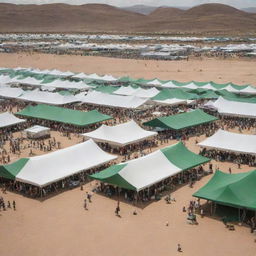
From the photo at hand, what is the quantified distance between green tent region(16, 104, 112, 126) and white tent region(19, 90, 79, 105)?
3.81 m

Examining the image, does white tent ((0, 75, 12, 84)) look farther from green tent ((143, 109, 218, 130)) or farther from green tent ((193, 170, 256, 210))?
green tent ((193, 170, 256, 210))

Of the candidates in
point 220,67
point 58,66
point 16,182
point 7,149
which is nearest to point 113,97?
point 7,149

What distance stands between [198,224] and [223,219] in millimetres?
1005

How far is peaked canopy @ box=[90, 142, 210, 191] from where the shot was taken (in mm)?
17188

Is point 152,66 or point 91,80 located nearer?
point 91,80

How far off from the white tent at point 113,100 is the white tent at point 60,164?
11.8m

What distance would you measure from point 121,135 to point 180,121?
15.9ft

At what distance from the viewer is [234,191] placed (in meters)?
15.5

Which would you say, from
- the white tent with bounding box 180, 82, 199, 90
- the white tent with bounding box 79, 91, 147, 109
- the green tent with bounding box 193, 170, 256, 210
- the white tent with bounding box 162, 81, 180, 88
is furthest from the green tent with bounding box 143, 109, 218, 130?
the white tent with bounding box 162, 81, 180, 88

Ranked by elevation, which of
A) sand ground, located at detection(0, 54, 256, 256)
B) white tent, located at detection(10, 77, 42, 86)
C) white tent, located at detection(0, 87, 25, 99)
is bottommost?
sand ground, located at detection(0, 54, 256, 256)

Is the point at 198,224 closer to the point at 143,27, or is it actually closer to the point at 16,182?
the point at 16,182

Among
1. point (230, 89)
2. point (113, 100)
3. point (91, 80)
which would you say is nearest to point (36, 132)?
point (113, 100)

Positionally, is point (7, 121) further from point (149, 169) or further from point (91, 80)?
point (91, 80)

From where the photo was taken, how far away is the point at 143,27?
182250 mm
